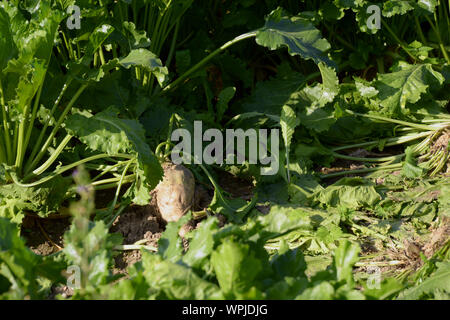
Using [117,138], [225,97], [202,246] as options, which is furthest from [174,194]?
[202,246]

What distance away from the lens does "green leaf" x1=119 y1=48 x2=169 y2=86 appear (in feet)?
9.85

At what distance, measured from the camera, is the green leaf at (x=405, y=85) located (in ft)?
12.2

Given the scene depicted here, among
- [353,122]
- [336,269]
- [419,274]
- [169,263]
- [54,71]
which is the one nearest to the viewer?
[169,263]

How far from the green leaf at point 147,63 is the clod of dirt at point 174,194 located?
1.63 feet

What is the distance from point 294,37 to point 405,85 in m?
0.77

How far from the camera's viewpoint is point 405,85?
3.77 meters

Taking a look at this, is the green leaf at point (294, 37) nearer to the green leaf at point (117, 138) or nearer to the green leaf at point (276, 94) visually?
the green leaf at point (276, 94)

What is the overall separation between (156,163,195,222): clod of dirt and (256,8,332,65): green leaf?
2.91ft

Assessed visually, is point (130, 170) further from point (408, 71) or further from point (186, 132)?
point (408, 71)

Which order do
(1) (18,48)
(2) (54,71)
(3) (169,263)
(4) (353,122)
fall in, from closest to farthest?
(3) (169,263) < (1) (18,48) < (2) (54,71) < (4) (353,122)

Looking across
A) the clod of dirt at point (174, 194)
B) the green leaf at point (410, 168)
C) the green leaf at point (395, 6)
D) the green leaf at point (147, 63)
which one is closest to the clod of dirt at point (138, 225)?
the clod of dirt at point (174, 194)

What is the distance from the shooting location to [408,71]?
3.84m

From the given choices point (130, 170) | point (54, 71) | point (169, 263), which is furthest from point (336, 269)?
point (54, 71)

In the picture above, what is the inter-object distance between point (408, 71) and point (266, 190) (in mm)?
1184
